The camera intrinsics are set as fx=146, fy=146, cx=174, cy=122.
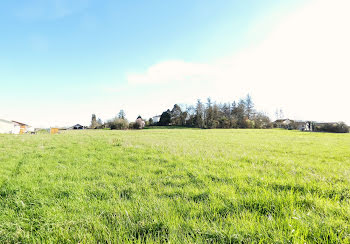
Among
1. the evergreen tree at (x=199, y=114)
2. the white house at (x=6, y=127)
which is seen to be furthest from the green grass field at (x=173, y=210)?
the evergreen tree at (x=199, y=114)

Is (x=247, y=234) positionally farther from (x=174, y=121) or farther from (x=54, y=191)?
(x=174, y=121)

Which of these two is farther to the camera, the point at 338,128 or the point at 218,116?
the point at 218,116

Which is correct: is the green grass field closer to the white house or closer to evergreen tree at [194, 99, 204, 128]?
the white house

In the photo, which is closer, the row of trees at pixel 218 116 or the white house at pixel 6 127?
the white house at pixel 6 127

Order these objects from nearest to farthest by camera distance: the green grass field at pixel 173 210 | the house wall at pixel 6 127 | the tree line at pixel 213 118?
the green grass field at pixel 173 210
the house wall at pixel 6 127
the tree line at pixel 213 118

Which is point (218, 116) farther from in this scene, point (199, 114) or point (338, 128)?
point (338, 128)

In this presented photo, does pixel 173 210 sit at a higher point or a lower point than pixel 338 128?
lower

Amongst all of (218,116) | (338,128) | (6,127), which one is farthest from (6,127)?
(338,128)

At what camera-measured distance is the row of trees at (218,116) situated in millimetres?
65375

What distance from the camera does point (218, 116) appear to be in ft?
230

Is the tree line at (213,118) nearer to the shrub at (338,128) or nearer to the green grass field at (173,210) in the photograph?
the shrub at (338,128)

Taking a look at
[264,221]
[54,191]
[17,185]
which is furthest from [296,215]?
[17,185]

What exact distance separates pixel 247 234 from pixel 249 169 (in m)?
3.58

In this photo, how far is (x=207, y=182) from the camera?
12.8ft
